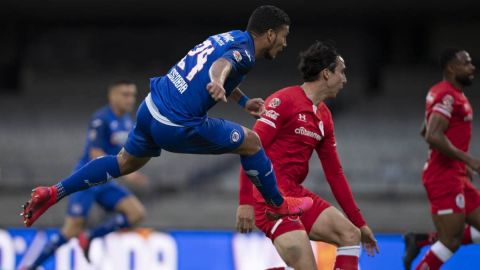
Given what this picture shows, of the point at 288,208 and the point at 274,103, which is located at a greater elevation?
the point at 274,103

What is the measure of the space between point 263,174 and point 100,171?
1.14 m

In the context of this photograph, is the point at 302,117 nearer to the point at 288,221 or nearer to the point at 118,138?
the point at 288,221

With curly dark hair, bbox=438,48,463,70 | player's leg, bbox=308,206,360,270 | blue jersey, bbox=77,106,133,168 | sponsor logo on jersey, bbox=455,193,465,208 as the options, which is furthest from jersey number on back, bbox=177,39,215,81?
blue jersey, bbox=77,106,133,168

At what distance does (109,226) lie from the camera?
9.19 m

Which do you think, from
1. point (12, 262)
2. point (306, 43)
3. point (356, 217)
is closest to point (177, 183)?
point (306, 43)

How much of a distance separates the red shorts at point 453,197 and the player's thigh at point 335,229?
5.77ft

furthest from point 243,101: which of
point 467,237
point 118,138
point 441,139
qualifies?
point 118,138

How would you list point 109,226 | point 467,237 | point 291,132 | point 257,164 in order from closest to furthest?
1. point 257,164
2. point 291,132
3. point 467,237
4. point 109,226

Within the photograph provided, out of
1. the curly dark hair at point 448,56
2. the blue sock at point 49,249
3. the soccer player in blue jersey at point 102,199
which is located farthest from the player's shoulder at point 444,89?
the blue sock at point 49,249

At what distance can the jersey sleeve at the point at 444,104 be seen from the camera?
7199 mm

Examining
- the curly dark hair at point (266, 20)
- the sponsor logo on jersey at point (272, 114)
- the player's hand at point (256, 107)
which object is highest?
the curly dark hair at point (266, 20)

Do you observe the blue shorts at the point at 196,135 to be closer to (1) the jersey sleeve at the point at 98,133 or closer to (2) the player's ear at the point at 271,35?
(2) the player's ear at the point at 271,35

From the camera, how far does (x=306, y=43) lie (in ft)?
64.9

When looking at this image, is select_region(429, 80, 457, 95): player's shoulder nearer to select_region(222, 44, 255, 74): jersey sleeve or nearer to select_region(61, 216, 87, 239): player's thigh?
select_region(222, 44, 255, 74): jersey sleeve
